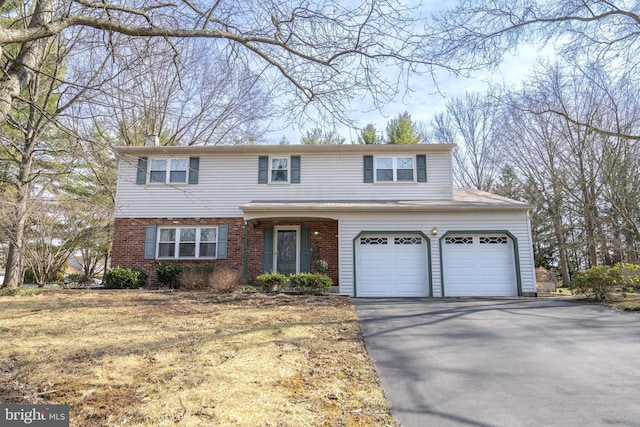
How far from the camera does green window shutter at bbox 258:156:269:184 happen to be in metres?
14.0

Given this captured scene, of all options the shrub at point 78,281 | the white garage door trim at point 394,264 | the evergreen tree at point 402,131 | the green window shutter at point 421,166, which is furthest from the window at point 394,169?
the shrub at point 78,281

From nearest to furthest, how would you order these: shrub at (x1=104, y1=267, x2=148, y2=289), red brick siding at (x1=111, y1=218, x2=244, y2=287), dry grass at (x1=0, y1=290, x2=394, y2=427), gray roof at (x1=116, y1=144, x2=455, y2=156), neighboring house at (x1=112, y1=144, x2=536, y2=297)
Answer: dry grass at (x1=0, y1=290, x2=394, y2=427) → neighboring house at (x1=112, y1=144, x2=536, y2=297) → shrub at (x1=104, y1=267, x2=148, y2=289) → red brick siding at (x1=111, y1=218, x2=244, y2=287) → gray roof at (x1=116, y1=144, x2=455, y2=156)

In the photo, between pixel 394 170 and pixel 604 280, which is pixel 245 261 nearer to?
pixel 394 170

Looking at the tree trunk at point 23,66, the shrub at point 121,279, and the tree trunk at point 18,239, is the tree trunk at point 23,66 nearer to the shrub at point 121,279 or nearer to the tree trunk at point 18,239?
the tree trunk at point 18,239

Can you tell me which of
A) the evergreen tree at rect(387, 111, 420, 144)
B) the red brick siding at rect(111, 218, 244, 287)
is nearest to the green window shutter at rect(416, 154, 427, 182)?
the red brick siding at rect(111, 218, 244, 287)

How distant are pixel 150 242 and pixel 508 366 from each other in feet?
40.4

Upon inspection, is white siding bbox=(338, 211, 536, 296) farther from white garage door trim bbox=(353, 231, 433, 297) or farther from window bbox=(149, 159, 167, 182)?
window bbox=(149, 159, 167, 182)

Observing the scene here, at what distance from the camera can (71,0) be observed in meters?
4.84

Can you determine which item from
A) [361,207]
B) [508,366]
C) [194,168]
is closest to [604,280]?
[361,207]

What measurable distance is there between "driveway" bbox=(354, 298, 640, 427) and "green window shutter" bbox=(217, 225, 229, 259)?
6.97 m

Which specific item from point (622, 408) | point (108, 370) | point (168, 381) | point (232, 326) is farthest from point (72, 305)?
point (622, 408)

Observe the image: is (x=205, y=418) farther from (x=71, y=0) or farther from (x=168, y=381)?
(x=71, y=0)

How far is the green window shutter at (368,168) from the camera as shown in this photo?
13914mm

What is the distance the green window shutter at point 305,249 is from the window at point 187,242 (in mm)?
3116
